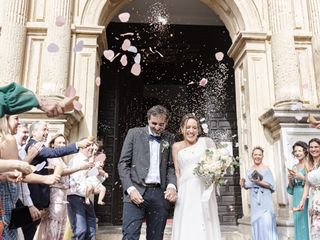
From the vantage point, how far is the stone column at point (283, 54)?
8156mm

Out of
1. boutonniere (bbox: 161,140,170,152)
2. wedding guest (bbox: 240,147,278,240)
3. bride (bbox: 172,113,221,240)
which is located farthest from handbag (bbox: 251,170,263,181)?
boutonniere (bbox: 161,140,170,152)

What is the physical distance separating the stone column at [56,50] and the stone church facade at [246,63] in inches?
0.8

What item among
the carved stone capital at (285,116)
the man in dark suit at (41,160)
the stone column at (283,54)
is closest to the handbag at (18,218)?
the man in dark suit at (41,160)

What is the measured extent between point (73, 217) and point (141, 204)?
1.94 m

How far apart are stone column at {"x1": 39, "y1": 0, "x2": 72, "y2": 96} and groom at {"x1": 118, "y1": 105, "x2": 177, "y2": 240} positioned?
4.14m

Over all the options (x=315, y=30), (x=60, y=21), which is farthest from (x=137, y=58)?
(x=315, y=30)

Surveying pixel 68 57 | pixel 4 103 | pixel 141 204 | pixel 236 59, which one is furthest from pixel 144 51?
pixel 4 103

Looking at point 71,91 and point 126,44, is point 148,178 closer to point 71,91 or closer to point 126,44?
point 71,91

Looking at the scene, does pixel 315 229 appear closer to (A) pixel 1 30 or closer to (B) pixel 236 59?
(B) pixel 236 59

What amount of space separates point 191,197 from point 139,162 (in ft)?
2.70

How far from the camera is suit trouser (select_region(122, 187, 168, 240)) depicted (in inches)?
158

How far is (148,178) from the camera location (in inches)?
163

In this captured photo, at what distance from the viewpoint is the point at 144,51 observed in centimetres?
1291

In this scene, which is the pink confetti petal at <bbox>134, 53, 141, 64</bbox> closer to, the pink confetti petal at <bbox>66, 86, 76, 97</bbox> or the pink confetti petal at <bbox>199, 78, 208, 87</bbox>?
the pink confetti petal at <bbox>199, 78, 208, 87</bbox>
